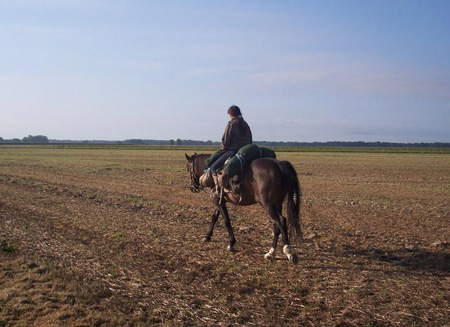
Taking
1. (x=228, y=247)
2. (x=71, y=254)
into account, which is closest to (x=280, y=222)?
(x=228, y=247)

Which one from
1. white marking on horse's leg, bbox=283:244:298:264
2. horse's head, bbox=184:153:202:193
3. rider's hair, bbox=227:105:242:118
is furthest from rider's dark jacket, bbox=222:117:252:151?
white marking on horse's leg, bbox=283:244:298:264

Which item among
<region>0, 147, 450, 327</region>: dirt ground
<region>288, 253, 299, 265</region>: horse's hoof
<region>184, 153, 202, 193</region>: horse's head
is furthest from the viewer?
<region>184, 153, 202, 193</region>: horse's head

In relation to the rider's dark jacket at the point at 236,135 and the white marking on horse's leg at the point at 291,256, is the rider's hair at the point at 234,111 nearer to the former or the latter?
the rider's dark jacket at the point at 236,135

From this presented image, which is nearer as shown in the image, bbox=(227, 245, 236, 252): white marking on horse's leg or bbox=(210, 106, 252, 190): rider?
bbox=(227, 245, 236, 252): white marking on horse's leg

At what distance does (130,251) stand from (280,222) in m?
3.30

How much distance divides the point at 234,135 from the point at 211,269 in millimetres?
3194

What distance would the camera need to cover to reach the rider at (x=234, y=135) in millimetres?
9531

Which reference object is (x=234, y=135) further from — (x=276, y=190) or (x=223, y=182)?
(x=276, y=190)

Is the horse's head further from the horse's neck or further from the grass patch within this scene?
the grass patch

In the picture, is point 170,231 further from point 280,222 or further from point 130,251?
point 280,222

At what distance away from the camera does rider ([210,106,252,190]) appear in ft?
31.3

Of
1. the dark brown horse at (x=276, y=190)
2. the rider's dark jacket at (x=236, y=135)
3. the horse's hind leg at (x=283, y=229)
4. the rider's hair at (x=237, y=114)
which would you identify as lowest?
the horse's hind leg at (x=283, y=229)

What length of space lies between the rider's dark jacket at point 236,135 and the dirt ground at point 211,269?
2348 millimetres

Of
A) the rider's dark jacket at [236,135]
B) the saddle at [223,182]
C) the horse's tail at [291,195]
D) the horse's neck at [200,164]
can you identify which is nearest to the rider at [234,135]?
the rider's dark jacket at [236,135]
